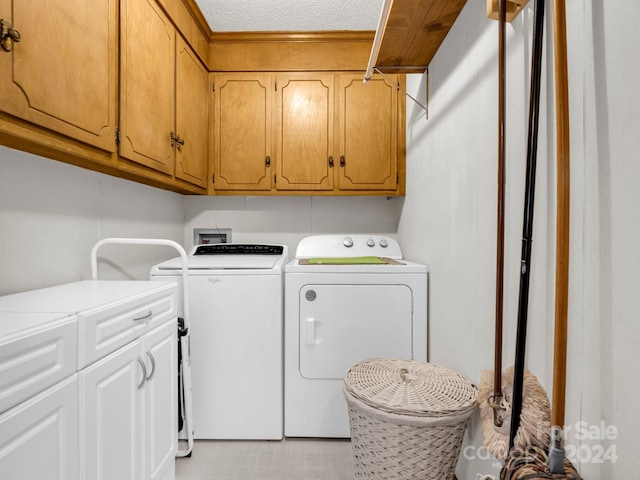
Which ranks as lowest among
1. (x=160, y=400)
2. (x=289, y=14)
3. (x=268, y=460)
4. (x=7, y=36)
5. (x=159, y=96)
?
(x=268, y=460)

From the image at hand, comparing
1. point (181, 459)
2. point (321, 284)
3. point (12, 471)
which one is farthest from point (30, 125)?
point (181, 459)

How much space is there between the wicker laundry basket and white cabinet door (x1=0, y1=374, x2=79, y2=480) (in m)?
0.85

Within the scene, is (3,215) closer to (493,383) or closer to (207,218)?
(207,218)

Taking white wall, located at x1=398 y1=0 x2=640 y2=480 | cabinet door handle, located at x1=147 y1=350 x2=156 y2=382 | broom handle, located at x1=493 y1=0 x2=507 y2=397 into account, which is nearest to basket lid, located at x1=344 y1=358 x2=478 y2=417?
white wall, located at x1=398 y1=0 x2=640 y2=480

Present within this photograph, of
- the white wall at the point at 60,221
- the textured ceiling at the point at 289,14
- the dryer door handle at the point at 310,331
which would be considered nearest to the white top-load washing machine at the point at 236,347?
the dryer door handle at the point at 310,331

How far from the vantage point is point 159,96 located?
159 cm

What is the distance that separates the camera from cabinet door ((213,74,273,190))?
2.23 meters

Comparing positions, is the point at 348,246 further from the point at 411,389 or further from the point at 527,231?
the point at 527,231

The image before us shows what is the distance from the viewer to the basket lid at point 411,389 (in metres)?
1.07

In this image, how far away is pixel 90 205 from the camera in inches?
59.1

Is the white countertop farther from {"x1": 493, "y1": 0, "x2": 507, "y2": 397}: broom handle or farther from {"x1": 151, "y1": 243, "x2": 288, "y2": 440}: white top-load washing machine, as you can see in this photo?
{"x1": 493, "y1": 0, "x2": 507, "y2": 397}: broom handle

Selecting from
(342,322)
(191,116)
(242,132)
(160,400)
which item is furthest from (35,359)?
(242,132)

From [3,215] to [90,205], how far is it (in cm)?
41

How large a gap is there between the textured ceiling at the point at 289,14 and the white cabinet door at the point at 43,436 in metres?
2.07
